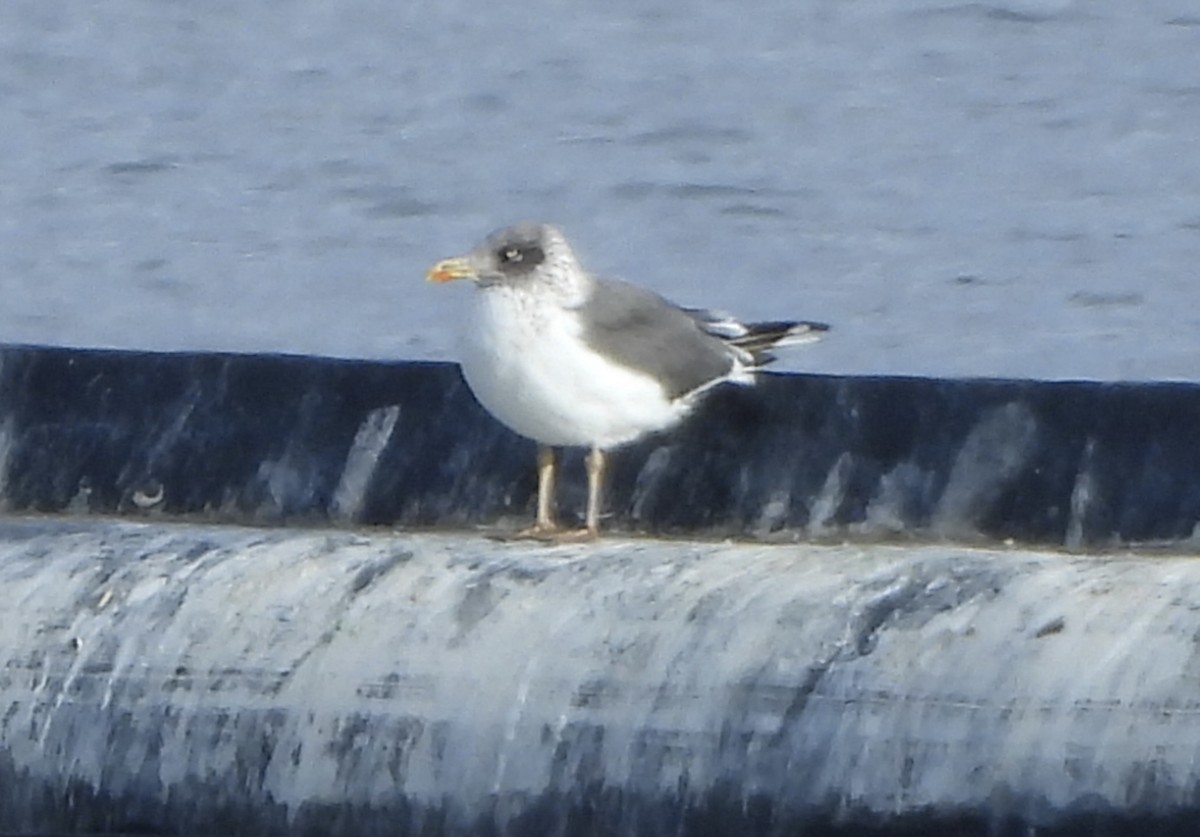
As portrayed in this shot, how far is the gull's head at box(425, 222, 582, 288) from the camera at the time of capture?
20.5ft

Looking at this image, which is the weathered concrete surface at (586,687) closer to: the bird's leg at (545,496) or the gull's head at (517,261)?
the bird's leg at (545,496)

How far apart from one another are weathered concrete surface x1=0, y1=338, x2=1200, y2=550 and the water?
155 inches

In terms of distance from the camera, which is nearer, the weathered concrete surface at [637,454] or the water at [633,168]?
the weathered concrete surface at [637,454]

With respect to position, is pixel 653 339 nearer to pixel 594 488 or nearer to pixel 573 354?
pixel 573 354

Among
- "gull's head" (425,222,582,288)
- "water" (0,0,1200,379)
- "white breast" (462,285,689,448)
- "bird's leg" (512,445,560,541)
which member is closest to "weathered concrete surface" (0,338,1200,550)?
"bird's leg" (512,445,560,541)

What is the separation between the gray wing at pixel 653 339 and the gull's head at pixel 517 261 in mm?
102

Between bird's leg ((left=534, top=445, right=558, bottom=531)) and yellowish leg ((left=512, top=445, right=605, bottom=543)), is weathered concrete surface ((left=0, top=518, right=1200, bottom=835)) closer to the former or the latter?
yellowish leg ((left=512, top=445, right=605, bottom=543))

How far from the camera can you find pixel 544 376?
6031 mm

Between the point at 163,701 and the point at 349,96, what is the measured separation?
10.8 m

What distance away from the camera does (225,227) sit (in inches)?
542

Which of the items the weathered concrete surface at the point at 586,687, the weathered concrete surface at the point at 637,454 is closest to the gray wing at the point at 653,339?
the weathered concrete surface at the point at 637,454

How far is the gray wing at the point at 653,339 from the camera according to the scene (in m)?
6.20

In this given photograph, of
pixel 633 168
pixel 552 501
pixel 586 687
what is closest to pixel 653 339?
pixel 552 501

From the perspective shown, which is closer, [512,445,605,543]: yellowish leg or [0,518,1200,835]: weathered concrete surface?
[0,518,1200,835]: weathered concrete surface
